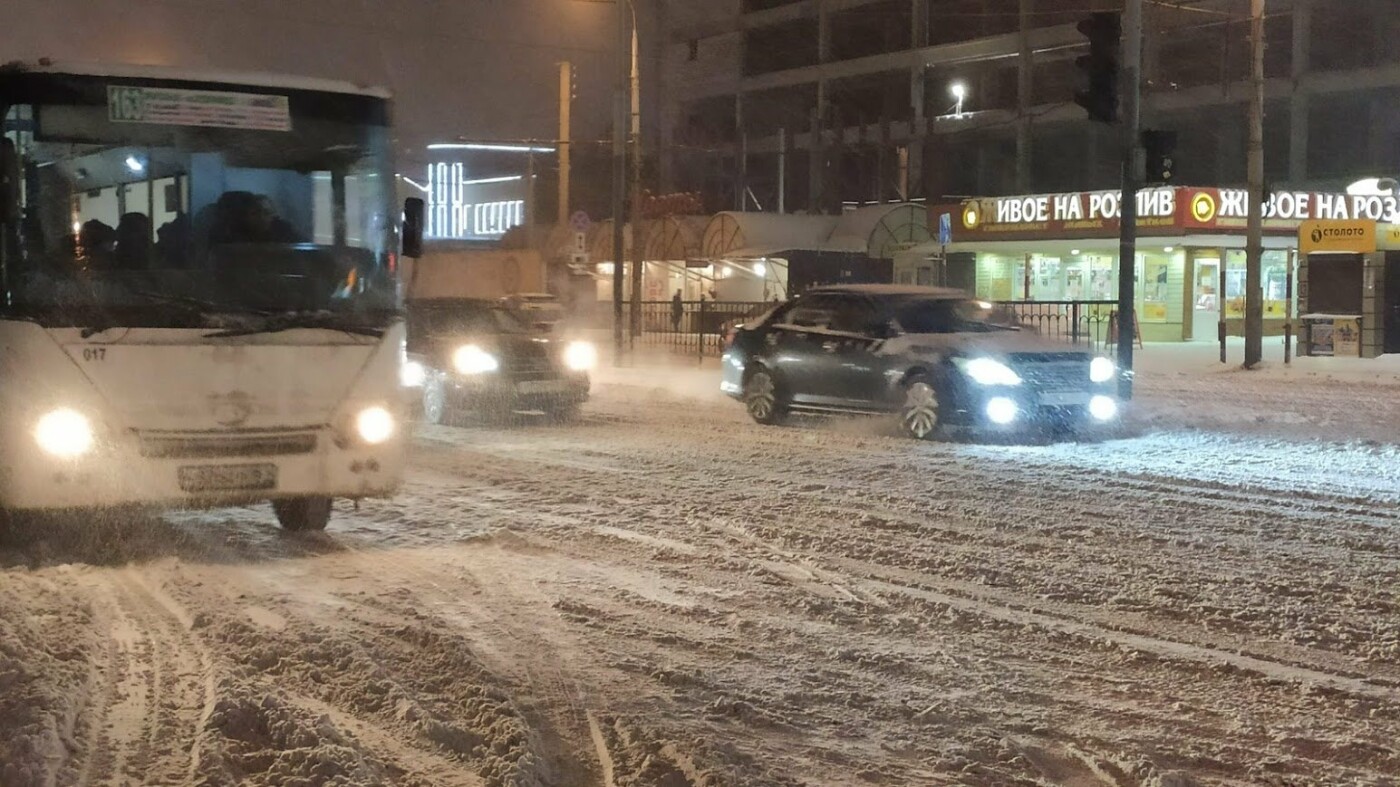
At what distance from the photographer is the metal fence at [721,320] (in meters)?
25.7

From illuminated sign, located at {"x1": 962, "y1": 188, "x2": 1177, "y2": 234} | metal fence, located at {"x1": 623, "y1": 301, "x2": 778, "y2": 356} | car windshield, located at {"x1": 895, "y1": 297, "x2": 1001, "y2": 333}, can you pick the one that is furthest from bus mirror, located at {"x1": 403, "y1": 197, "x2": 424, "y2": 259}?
illuminated sign, located at {"x1": 962, "y1": 188, "x2": 1177, "y2": 234}

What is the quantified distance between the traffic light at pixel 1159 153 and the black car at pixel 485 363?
7.45 metres

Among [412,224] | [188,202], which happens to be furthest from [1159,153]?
[188,202]

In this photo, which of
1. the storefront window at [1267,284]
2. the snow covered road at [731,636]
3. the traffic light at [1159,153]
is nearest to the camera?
the snow covered road at [731,636]

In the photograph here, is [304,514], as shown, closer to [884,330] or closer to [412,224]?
[412,224]

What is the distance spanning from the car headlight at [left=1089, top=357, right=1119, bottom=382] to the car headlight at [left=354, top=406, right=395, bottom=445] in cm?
889

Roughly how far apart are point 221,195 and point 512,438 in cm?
773

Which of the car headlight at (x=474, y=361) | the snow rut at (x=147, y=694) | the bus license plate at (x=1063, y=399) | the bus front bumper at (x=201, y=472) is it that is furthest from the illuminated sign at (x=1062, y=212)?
the snow rut at (x=147, y=694)

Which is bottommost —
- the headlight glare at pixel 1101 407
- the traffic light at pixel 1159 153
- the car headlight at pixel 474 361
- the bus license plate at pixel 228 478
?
the bus license plate at pixel 228 478

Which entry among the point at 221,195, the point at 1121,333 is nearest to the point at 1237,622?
the point at 221,195

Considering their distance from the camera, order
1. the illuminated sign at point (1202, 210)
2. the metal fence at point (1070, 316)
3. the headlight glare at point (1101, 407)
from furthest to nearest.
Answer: the illuminated sign at point (1202, 210) < the metal fence at point (1070, 316) < the headlight glare at point (1101, 407)

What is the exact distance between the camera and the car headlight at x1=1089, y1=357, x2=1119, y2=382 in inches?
640

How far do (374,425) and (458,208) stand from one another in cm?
6760

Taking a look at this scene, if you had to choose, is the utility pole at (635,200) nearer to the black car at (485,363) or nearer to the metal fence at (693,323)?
the metal fence at (693,323)
